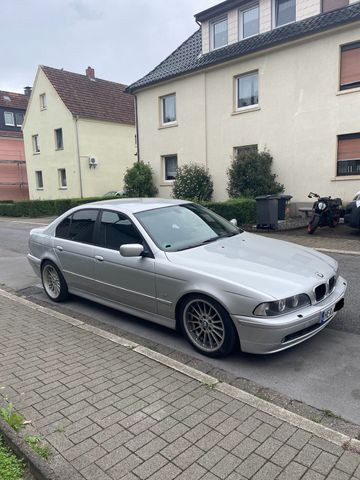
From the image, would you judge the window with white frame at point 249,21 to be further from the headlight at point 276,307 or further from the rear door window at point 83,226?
the headlight at point 276,307

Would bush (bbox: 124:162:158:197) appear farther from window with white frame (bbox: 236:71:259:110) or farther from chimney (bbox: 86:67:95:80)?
chimney (bbox: 86:67:95:80)

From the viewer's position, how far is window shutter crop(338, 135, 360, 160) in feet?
44.5

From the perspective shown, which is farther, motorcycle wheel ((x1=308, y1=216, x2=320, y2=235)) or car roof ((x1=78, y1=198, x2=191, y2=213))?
motorcycle wheel ((x1=308, y1=216, x2=320, y2=235))

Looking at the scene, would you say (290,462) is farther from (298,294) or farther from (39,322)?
(39,322)

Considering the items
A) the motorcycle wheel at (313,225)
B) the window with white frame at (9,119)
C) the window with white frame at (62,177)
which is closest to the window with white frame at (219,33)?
the motorcycle wheel at (313,225)

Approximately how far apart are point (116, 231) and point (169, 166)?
15.9 meters

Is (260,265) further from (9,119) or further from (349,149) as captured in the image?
(9,119)

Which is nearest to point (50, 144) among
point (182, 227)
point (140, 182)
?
point (140, 182)

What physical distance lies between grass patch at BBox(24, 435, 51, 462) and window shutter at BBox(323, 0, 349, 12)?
54.1 feet

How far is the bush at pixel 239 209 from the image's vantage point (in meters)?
12.8

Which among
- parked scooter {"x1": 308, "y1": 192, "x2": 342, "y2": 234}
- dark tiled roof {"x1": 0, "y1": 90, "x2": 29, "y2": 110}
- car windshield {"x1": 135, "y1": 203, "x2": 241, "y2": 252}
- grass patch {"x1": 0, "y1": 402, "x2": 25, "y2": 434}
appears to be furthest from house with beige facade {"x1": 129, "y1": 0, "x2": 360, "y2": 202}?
dark tiled roof {"x1": 0, "y1": 90, "x2": 29, "y2": 110}

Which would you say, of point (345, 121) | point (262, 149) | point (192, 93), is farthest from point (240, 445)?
point (192, 93)

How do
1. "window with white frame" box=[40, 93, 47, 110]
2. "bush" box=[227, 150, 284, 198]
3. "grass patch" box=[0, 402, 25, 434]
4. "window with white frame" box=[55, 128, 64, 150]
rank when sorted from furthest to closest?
"window with white frame" box=[40, 93, 47, 110] → "window with white frame" box=[55, 128, 64, 150] → "bush" box=[227, 150, 284, 198] → "grass patch" box=[0, 402, 25, 434]

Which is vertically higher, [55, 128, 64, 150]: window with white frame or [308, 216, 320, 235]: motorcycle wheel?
[55, 128, 64, 150]: window with white frame
